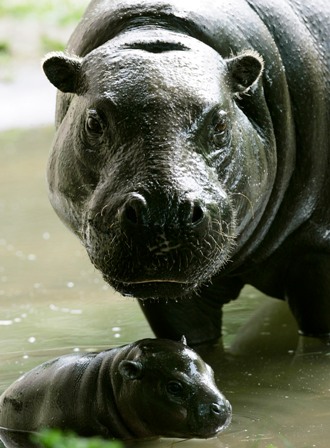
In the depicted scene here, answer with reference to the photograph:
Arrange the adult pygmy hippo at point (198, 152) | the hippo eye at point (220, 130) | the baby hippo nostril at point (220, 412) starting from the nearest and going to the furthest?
the baby hippo nostril at point (220, 412) → the adult pygmy hippo at point (198, 152) → the hippo eye at point (220, 130)

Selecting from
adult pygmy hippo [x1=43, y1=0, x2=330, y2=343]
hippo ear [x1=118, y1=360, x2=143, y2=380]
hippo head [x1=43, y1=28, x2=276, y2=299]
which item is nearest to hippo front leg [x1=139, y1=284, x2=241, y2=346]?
adult pygmy hippo [x1=43, y1=0, x2=330, y2=343]

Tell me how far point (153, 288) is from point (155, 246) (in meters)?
0.30

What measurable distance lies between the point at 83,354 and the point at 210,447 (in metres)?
0.88

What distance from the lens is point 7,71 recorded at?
68.0 ft

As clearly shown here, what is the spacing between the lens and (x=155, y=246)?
557 centimetres

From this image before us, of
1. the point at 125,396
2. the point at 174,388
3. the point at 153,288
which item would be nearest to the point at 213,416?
the point at 174,388

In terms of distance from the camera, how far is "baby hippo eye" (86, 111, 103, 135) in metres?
6.12

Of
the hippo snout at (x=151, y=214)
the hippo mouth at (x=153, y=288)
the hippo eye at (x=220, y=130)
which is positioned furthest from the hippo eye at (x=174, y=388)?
the hippo eye at (x=220, y=130)

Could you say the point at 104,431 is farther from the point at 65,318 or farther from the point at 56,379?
the point at 65,318

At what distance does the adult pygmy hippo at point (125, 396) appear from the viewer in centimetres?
553

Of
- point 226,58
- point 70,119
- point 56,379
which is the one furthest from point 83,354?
point 226,58

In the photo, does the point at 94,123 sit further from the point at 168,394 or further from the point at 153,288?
the point at 168,394

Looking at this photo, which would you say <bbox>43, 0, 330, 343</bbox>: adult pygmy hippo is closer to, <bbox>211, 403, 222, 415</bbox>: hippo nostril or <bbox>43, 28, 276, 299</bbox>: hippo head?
<bbox>43, 28, 276, 299</bbox>: hippo head

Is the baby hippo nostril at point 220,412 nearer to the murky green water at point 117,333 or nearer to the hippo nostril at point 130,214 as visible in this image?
the murky green water at point 117,333
